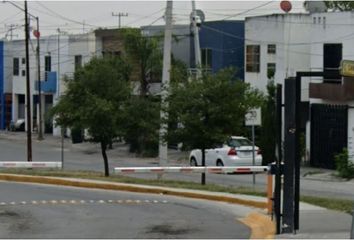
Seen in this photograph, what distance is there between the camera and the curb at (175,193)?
516 inches

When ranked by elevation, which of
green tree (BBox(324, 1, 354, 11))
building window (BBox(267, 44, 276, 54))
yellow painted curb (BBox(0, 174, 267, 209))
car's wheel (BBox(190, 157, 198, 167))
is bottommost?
car's wheel (BBox(190, 157, 198, 167))

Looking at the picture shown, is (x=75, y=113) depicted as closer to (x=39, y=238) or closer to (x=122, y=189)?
(x=122, y=189)

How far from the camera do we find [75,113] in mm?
27562

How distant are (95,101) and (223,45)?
23.1 m

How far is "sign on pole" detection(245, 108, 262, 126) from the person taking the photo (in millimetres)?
23141

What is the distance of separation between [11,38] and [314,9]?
41.6 m

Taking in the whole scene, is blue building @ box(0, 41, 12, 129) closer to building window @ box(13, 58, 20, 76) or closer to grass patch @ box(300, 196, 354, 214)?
building window @ box(13, 58, 20, 76)

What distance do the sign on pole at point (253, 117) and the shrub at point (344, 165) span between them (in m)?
9.41

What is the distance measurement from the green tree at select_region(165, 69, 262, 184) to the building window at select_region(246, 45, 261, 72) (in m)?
21.4

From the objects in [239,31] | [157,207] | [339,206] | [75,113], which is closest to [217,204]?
[157,207]

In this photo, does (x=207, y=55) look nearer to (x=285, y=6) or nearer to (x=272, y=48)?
(x=272, y=48)

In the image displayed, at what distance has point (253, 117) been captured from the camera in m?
23.3

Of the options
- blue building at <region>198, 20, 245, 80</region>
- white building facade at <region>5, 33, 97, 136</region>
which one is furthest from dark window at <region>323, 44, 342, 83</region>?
white building facade at <region>5, 33, 97, 136</region>

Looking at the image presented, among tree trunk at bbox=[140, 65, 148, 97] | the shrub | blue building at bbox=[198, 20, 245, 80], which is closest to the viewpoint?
the shrub
